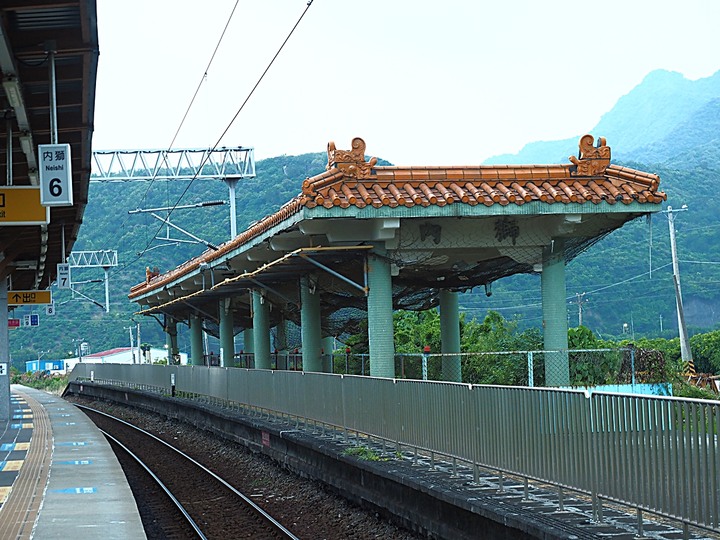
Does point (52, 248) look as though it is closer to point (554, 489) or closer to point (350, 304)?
point (350, 304)

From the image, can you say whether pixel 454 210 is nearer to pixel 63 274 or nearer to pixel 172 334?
pixel 63 274

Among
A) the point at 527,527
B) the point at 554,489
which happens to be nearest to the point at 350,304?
the point at 554,489

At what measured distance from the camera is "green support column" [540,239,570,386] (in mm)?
18453

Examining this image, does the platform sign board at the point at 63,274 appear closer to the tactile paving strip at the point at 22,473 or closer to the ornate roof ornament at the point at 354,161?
the tactile paving strip at the point at 22,473

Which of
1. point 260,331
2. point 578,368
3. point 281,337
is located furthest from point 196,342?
point 578,368

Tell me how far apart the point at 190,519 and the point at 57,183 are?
5270 mm

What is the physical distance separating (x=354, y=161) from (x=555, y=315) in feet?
14.9

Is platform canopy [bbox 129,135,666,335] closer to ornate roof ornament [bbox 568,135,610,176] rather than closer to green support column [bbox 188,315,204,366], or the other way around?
ornate roof ornament [bbox 568,135,610,176]

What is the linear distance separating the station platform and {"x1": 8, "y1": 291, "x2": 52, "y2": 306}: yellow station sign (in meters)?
6.51

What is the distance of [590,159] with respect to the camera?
1855 cm

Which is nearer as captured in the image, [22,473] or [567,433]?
[567,433]

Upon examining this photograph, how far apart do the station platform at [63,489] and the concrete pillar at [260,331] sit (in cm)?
484

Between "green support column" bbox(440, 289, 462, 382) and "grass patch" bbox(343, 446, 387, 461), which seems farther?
"green support column" bbox(440, 289, 462, 382)

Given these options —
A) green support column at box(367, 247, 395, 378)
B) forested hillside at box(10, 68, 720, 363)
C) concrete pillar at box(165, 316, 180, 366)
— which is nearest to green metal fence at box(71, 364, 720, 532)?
green support column at box(367, 247, 395, 378)
